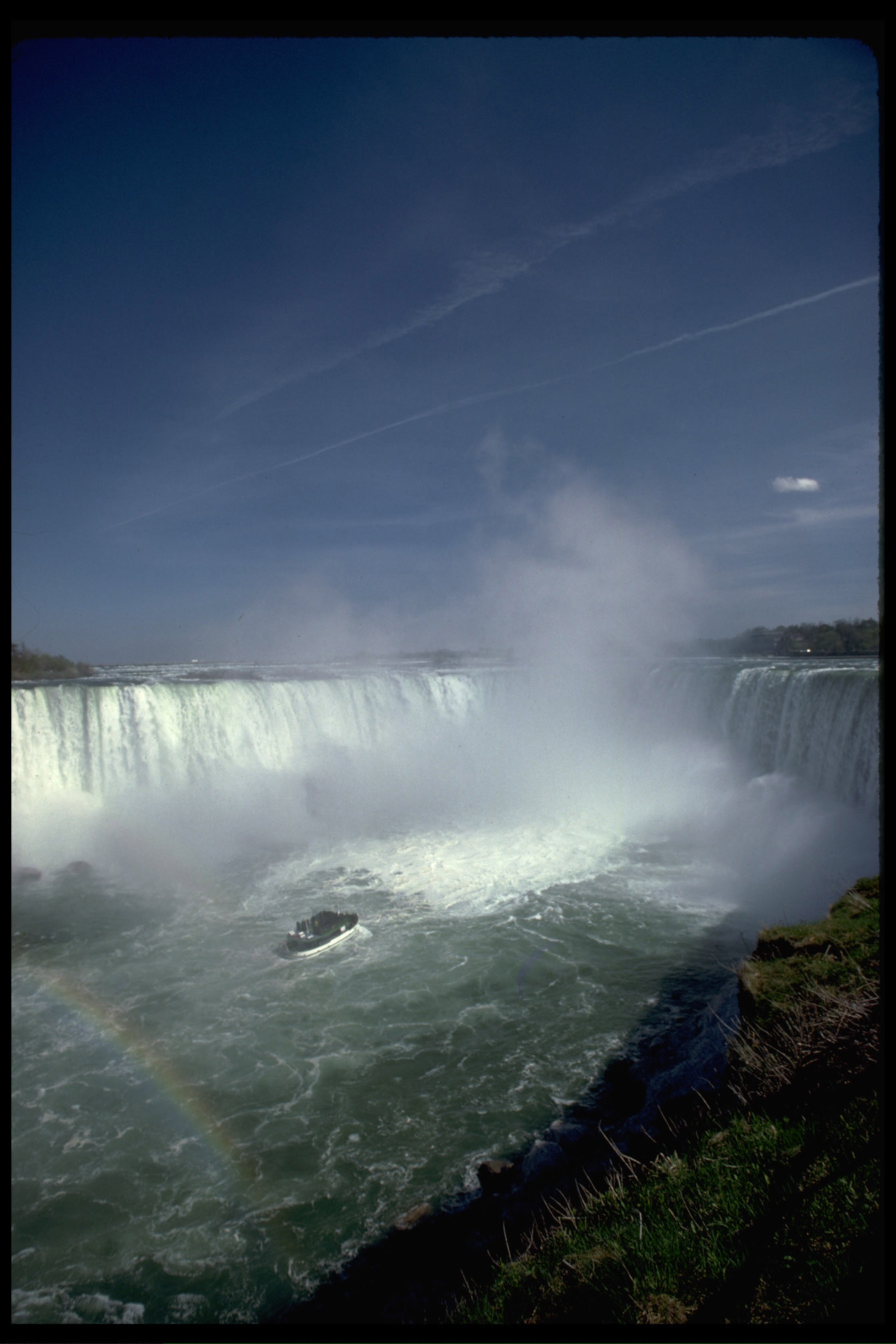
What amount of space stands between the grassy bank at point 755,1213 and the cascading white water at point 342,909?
92.7 inches

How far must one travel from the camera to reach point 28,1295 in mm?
5016

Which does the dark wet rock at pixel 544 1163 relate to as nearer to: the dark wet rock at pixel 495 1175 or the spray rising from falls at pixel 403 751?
the dark wet rock at pixel 495 1175

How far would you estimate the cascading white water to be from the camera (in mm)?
5824

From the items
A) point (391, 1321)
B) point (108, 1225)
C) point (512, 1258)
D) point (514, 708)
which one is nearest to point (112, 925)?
point (108, 1225)

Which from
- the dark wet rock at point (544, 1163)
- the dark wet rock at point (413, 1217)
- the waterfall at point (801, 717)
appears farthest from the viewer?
the waterfall at point (801, 717)

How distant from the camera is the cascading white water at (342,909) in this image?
582 centimetres

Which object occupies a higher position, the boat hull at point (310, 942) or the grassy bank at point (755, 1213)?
the grassy bank at point (755, 1213)

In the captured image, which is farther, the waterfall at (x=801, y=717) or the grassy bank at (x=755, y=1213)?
the waterfall at (x=801, y=717)

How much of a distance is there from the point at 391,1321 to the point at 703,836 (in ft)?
46.6

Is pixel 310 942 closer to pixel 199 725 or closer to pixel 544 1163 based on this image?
pixel 544 1163

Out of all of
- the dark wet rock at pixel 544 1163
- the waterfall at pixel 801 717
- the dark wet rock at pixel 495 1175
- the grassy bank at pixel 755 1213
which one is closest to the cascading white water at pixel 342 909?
the waterfall at pixel 801 717

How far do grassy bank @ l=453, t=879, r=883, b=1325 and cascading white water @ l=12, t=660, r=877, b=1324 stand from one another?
236 centimetres

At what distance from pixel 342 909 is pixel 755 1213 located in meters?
10.6

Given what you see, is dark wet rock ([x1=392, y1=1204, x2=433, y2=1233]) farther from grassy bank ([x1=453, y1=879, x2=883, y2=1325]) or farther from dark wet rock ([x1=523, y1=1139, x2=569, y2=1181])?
grassy bank ([x1=453, y1=879, x2=883, y2=1325])
